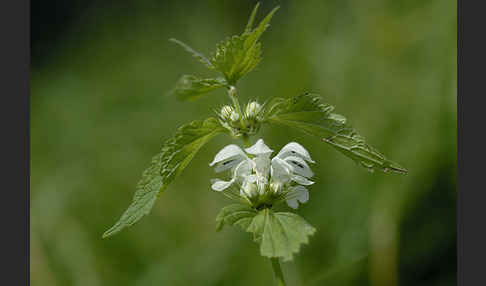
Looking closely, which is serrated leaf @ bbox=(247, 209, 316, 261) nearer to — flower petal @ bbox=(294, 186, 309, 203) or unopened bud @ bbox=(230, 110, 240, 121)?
flower petal @ bbox=(294, 186, 309, 203)

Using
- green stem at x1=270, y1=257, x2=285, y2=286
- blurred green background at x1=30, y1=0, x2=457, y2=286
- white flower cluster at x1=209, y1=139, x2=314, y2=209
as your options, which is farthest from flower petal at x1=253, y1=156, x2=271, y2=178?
blurred green background at x1=30, y1=0, x2=457, y2=286

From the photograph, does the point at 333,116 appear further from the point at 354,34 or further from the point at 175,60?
the point at 175,60

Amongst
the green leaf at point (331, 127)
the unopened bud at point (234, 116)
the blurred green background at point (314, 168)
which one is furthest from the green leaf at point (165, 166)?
the blurred green background at point (314, 168)

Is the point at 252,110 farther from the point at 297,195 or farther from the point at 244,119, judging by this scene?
the point at 297,195

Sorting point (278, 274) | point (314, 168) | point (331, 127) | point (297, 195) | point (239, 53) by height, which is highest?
point (239, 53)

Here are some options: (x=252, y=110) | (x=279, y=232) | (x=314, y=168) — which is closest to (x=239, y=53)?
(x=252, y=110)

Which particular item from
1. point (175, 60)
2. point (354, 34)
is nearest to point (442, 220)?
point (354, 34)

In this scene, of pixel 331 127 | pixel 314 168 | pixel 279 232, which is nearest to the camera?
pixel 279 232
